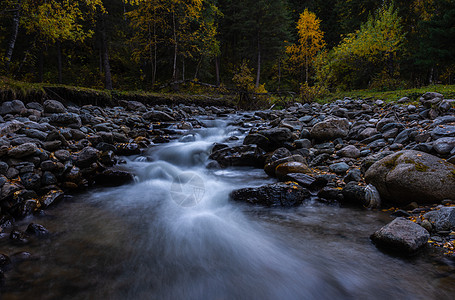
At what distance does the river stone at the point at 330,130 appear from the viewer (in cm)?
706

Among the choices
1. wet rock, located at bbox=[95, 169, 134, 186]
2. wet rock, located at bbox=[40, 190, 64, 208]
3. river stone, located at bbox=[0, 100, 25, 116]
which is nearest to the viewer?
wet rock, located at bbox=[40, 190, 64, 208]

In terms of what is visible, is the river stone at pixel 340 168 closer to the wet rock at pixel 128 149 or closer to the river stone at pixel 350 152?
the river stone at pixel 350 152

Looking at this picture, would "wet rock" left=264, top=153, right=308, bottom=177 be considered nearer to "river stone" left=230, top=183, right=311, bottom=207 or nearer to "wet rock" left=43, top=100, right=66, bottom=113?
"river stone" left=230, top=183, right=311, bottom=207

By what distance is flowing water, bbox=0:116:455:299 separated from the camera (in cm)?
240

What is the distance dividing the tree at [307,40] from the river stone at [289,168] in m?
20.1

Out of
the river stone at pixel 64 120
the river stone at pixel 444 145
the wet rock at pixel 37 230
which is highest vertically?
the river stone at pixel 64 120

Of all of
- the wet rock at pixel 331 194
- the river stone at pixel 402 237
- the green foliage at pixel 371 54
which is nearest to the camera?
the river stone at pixel 402 237

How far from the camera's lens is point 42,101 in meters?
8.12

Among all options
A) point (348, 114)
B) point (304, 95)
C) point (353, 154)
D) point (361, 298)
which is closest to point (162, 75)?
point (304, 95)

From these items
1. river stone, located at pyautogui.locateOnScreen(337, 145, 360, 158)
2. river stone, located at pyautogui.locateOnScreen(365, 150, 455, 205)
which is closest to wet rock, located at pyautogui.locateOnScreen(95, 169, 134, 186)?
river stone, located at pyautogui.locateOnScreen(365, 150, 455, 205)

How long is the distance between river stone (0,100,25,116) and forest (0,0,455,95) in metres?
3.09

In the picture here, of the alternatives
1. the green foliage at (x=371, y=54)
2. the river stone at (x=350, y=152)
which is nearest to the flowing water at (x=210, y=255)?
the river stone at (x=350, y=152)

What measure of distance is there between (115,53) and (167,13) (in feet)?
25.4

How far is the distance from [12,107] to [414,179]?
9.94 metres
